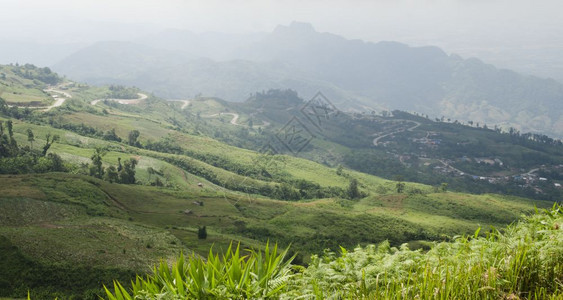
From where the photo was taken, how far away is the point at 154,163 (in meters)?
117

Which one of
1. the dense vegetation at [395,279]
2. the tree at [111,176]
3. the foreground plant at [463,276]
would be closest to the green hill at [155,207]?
the tree at [111,176]

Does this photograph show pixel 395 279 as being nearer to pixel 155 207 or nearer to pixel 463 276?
pixel 463 276

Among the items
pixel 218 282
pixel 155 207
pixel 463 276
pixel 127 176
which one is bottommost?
pixel 155 207

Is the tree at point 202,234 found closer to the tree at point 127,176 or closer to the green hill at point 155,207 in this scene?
the green hill at point 155,207

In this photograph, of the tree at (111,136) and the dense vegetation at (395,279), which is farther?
the tree at (111,136)

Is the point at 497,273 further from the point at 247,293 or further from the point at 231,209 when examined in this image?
the point at 231,209

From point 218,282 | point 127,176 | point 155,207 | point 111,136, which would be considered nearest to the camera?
point 218,282

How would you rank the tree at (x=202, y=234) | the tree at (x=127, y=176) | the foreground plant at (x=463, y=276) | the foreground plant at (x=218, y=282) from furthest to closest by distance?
1. the tree at (x=127, y=176)
2. the tree at (x=202, y=234)
3. the foreground plant at (x=218, y=282)
4. the foreground plant at (x=463, y=276)

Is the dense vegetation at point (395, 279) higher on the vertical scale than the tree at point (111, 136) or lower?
→ higher

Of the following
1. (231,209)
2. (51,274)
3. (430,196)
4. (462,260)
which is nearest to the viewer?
(462,260)

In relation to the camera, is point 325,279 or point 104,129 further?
point 104,129

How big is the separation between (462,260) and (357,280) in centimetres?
151

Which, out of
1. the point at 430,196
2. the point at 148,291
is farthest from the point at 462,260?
the point at 430,196

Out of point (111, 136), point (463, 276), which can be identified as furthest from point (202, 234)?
point (111, 136)
